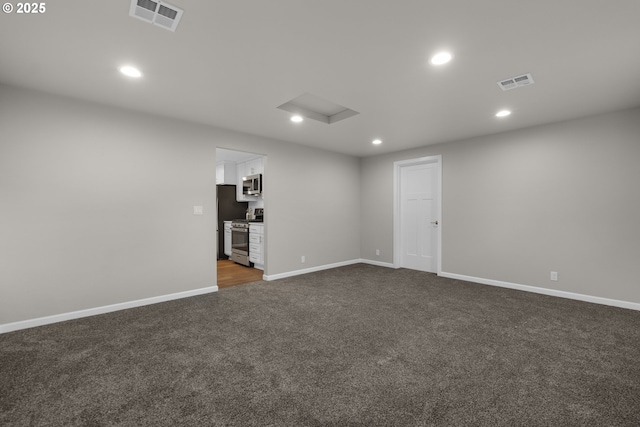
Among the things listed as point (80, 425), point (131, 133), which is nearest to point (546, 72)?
point (80, 425)

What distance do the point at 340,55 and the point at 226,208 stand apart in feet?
18.8

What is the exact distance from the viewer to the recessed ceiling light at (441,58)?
2.31 meters

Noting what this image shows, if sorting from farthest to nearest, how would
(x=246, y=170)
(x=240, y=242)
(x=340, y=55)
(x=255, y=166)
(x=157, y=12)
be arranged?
(x=246, y=170), (x=255, y=166), (x=240, y=242), (x=340, y=55), (x=157, y=12)

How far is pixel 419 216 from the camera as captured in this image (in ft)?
18.6

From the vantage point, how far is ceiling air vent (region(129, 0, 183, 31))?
1771 mm

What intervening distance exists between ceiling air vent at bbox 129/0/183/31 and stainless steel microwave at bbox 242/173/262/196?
4508 mm

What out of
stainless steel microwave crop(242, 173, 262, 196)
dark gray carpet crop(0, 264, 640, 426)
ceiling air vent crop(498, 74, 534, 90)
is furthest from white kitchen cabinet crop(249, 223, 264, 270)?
ceiling air vent crop(498, 74, 534, 90)

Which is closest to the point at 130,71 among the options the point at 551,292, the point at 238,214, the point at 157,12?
the point at 157,12

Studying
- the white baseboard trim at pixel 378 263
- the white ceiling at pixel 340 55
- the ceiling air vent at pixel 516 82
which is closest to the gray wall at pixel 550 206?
the white ceiling at pixel 340 55

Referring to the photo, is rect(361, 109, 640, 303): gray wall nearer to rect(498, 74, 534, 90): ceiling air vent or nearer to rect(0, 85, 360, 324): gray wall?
rect(498, 74, 534, 90): ceiling air vent

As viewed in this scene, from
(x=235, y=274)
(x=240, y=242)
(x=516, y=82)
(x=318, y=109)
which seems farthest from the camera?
(x=240, y=242)

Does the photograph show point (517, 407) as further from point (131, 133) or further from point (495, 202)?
point (131, 133)

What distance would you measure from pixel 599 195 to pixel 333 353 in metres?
4.02

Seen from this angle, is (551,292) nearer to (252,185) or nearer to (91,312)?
(252,185)
